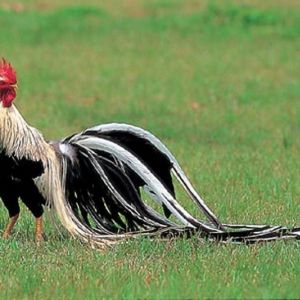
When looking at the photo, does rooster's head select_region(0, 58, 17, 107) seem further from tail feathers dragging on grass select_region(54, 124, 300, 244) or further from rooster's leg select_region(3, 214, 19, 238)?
rooster's leg select_region(3, 214, 19, 238)

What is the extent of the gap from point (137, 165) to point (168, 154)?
0.25 m

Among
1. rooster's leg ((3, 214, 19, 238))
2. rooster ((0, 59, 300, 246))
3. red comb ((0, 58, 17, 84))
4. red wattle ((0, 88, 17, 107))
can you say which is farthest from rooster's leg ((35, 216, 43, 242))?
red comb ((0, 58, 17, 84))

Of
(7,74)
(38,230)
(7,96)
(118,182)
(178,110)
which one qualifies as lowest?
(178,110)

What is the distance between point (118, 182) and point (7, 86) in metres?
1.06

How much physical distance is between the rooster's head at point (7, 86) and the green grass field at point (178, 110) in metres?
1.01

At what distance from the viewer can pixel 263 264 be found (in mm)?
7180

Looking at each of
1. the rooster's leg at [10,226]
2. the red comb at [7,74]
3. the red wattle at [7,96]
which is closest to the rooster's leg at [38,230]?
the rooster's leg at [10,226]

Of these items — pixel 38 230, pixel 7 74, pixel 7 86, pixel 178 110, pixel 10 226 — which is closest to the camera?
pixel 7 86

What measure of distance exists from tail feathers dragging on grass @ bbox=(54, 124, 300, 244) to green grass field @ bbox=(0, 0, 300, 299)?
26 centimetres

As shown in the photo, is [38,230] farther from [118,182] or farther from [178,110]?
[178,110]

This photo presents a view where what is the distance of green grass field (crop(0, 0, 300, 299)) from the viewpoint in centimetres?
694

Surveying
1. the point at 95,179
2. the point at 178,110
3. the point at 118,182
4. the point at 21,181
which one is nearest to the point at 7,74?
the point at 21,181

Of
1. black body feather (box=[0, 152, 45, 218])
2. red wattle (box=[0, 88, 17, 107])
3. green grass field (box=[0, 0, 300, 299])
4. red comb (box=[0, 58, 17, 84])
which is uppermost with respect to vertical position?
red comb (box=[0, 58, 17, 84])

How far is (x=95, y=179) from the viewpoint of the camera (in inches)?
322
